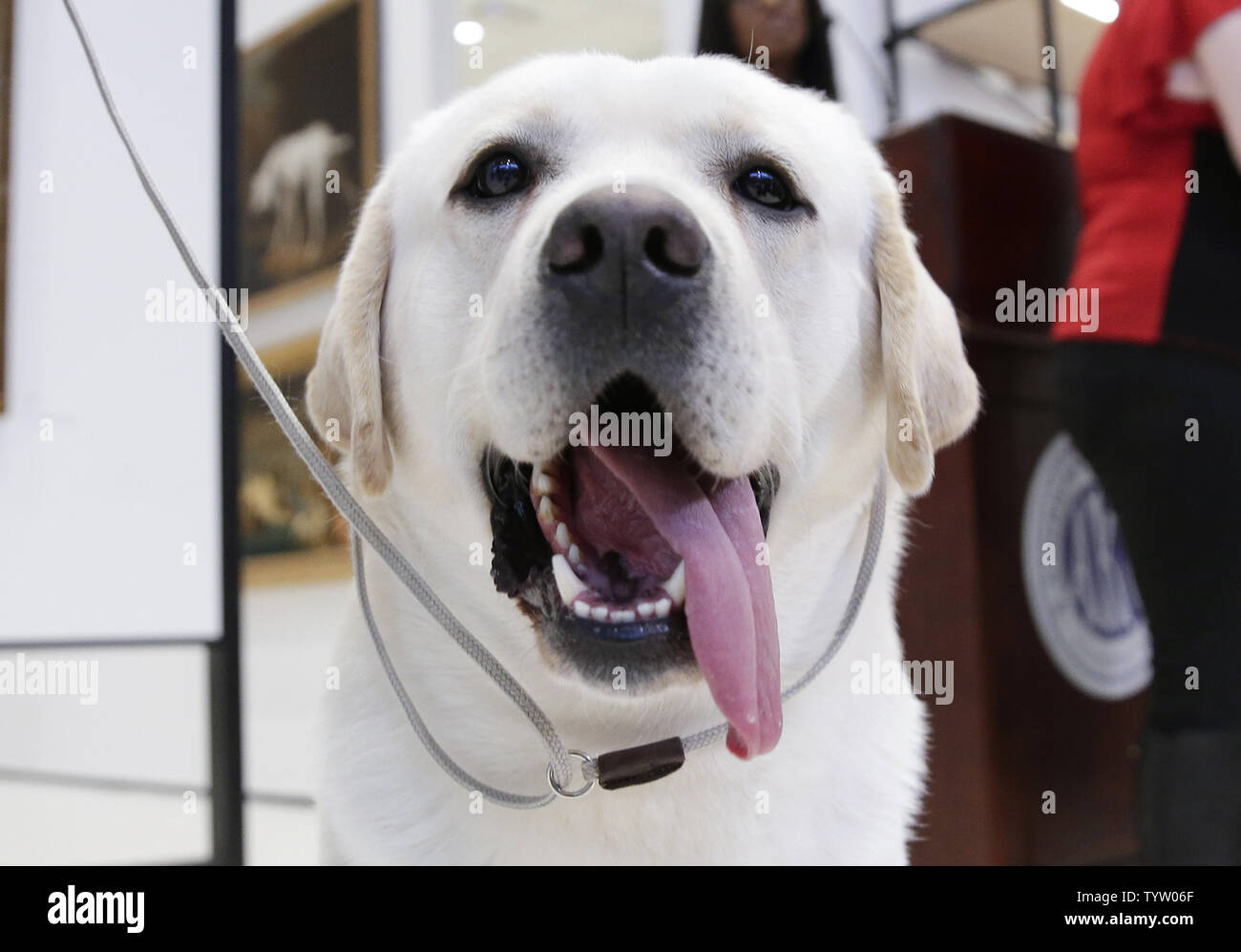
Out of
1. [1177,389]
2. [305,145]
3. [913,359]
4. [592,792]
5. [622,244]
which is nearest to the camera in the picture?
[622,244]

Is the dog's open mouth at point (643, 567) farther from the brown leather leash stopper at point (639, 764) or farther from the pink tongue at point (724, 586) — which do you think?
the brown leather leash stopper at point (639, 764)

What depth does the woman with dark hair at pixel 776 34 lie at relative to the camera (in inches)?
101

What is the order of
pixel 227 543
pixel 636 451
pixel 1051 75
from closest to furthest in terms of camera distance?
pixel 636 451, pixel 227 543, pixel 1051 75

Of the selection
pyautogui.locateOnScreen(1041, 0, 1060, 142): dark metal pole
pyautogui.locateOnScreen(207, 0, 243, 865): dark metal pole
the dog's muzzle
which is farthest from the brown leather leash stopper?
pyautogui.locateOnScreen(1041, 0, 1060, 142): dark metal pole

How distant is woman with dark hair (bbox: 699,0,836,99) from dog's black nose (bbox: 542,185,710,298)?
5.02 feet

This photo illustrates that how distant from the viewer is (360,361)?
1.41 m

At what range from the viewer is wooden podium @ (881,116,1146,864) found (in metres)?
2.49

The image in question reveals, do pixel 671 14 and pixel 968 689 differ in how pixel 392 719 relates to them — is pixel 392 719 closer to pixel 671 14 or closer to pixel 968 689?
pixel 968 689

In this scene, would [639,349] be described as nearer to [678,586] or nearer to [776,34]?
[678,586]

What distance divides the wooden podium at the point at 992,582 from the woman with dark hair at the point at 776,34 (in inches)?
11.5

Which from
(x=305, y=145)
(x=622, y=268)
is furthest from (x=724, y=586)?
(x=305, y=145)

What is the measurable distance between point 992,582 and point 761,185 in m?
1.45

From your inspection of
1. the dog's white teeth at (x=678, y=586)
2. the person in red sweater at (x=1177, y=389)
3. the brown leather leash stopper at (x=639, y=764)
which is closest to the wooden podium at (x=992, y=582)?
the person in red sweater at (x=1177, y=389)
